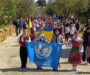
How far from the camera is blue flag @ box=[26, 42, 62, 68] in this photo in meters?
15.6

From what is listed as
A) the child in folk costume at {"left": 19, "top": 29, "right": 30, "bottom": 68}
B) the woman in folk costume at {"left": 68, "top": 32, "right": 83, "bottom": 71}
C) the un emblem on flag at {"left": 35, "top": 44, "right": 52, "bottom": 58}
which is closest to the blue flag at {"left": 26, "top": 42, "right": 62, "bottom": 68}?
the un emblem on flag at {"left": 35, "top": 44, "right": 52, "bottom": 58}

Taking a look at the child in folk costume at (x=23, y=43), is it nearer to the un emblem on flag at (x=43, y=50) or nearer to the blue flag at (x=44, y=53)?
the blue flag at (x=44, y=53)

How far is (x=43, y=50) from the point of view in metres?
15.8

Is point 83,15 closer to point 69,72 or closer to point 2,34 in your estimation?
point 2,34

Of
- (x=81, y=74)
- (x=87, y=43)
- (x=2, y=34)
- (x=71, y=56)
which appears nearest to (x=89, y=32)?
(x=87, y=43)

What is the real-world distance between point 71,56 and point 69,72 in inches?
30.6

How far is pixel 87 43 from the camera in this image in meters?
17.0

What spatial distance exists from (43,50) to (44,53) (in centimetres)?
12

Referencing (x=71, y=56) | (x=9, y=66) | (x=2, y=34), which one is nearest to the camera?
(x=71, y=56)

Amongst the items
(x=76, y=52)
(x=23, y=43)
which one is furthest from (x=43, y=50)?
(x=76, y=52)

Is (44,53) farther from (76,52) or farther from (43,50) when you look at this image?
(76,52)

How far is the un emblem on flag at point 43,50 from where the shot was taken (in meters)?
15.7

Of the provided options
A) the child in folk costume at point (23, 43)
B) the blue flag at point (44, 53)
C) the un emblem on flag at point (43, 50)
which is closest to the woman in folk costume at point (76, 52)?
the blue flag at point (44, 53)

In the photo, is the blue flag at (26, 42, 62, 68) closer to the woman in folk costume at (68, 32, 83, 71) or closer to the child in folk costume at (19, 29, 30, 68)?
the child in folk costume at (19, 29, 30, 68)
